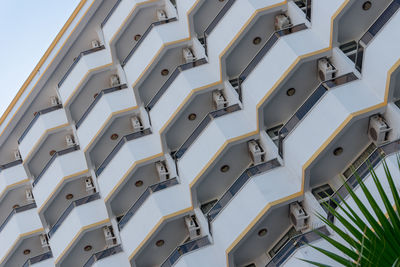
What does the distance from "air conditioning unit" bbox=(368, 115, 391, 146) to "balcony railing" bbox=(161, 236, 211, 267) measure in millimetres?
5533

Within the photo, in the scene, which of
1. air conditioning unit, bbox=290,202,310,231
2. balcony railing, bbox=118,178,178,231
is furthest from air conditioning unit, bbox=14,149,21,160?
air conditioning unit, bbox=290,202,310,231

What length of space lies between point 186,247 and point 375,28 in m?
7.74

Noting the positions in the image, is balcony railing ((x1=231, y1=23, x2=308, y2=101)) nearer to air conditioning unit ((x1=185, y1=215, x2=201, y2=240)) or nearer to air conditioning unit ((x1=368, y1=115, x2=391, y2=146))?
air conditioning unit ((x1=368, y1=115, x2=391, y2=146))

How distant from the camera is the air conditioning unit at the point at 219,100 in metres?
17.0

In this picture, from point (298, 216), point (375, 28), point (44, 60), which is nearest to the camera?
point (375, 28)

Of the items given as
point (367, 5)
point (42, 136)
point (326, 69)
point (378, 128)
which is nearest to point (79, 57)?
point (42, 136)

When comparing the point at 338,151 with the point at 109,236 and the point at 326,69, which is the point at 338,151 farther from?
the point at 109,236

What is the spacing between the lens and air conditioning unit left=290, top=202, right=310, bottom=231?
14273 millimetres

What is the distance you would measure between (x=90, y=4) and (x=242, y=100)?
8.26 m

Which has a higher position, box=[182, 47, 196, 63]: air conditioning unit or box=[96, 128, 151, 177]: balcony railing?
box=[182, 47, 196, 63]: air conditioning unit

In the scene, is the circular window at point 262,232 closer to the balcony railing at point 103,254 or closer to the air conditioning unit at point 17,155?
the balcony railing at point 103,254

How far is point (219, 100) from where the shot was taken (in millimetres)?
16953

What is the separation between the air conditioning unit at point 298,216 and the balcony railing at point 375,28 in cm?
394

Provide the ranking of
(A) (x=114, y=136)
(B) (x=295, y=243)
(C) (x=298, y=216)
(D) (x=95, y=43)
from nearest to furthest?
(B) (x=295, y=243) < (C) (x=298, y=216) < (A) (x=114, y=136) < (D) (x=95, y=43)
